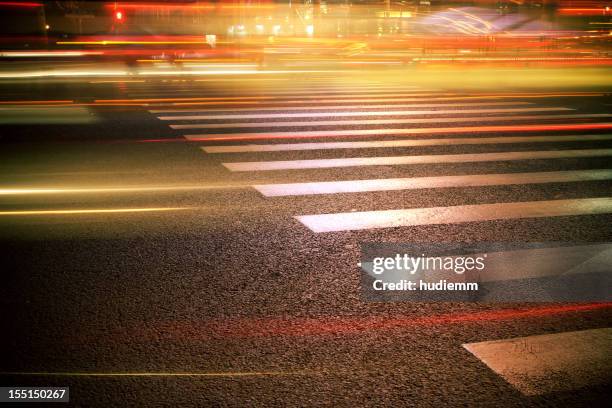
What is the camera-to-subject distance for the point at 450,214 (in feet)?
18.7

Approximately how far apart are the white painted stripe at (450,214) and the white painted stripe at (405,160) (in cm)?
201

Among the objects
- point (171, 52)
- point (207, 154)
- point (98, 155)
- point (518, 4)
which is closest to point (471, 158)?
point (207, 154)

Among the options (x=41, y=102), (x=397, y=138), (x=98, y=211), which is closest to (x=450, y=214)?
(x=98, y=211)

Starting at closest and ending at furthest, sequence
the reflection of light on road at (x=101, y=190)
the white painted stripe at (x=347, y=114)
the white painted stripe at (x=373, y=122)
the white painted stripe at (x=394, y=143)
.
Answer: the reflection of light on road at (x=101, y=190) < the white painted stripe at (x=394, y=143) < the white painted stripe at (x=373, y=122) < the white painted stripe at (x=347, y=114)

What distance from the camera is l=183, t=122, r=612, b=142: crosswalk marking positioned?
9.69 meters

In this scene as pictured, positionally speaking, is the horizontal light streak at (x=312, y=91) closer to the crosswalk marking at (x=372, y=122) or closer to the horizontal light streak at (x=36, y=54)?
the crosswalk marking at (x=372, y=122)

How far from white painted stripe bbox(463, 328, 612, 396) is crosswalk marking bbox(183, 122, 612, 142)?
6.72 m

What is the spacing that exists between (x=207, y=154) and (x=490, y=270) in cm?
504

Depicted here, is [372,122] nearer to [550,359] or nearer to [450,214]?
[450,214]

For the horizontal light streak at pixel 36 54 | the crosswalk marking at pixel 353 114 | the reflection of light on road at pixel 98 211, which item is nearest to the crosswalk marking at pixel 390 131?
the crosswalk marking at pixel 353 114

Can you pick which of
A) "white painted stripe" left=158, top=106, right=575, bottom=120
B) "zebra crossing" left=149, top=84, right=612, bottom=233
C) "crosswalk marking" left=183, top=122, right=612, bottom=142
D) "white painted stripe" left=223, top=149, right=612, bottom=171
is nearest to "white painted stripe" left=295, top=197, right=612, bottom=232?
"zebra crossing" left=149, top=84, right=612, bottom=233

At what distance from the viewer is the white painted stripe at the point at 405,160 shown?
769cm

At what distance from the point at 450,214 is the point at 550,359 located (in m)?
2.67

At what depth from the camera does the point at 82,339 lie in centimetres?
333
